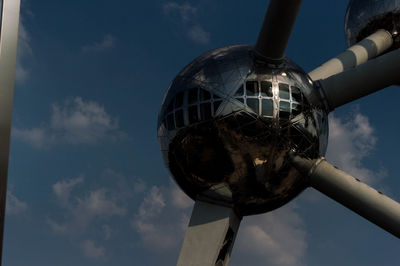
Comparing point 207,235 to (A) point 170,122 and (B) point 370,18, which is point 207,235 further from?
(B) point 370,18

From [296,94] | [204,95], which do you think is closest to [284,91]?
[296,94]

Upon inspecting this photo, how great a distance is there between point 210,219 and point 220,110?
79.4 inches

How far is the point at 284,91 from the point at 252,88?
555mm

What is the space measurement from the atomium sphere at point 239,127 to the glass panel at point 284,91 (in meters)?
0.02

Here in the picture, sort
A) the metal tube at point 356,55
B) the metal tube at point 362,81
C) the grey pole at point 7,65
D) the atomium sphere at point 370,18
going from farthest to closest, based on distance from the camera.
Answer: the atomium sphere at point 370,18
the metal tube at point 356,55
the metal tube at point 362,81
the grey pole at point 7,65

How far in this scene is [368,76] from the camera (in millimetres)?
8258

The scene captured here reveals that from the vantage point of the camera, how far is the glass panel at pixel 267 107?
24.3 ft

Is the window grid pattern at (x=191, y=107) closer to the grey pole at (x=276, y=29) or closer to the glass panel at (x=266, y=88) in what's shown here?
the glass panel at (x=266, y=88)

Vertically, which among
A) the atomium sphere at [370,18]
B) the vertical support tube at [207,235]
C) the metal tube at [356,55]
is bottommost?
the vertical support tube at [207,235]

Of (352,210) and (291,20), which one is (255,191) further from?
(291,20)

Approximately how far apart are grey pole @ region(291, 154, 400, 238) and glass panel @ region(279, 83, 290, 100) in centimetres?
99

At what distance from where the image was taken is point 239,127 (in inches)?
289

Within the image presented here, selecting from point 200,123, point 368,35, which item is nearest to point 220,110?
point 200,123

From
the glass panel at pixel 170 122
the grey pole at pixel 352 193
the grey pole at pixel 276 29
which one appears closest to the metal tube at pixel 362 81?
the grey pole at pixel 352 193
